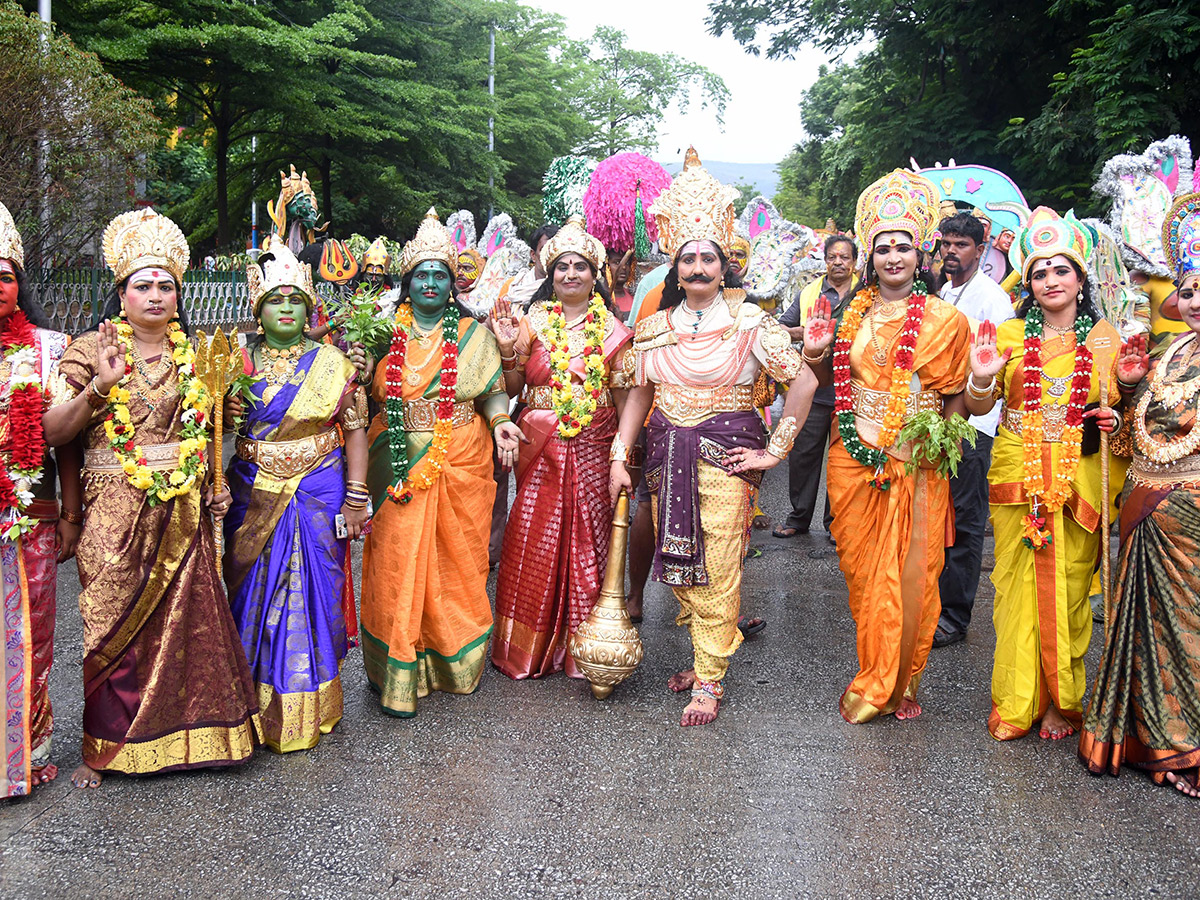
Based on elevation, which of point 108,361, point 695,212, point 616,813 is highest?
point 695,212

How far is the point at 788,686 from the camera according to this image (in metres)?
4.58

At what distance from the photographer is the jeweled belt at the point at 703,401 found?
4137 millimetres

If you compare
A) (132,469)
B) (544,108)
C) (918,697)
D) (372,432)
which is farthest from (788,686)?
(544,108)

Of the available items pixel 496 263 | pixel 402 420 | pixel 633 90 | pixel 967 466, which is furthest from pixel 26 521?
pixel 633 90

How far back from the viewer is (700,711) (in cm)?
414

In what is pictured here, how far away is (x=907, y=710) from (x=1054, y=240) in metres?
2.04

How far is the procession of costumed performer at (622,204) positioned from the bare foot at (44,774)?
3.67 metres

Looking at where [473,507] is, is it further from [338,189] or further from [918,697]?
[338,189]

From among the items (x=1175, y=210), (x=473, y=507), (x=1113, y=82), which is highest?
(x=1113, y=82)

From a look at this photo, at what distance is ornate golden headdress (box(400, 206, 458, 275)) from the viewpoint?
4281 millimetres

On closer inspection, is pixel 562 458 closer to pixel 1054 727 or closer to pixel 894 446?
pixel 894 446

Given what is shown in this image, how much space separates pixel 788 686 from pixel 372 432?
7.47ft

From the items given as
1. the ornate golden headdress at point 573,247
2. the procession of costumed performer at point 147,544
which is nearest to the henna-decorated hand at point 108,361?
the procession of costumed performer at point 147,544

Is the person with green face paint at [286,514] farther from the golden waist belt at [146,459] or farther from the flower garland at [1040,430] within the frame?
the flower garland at [1040,430]
